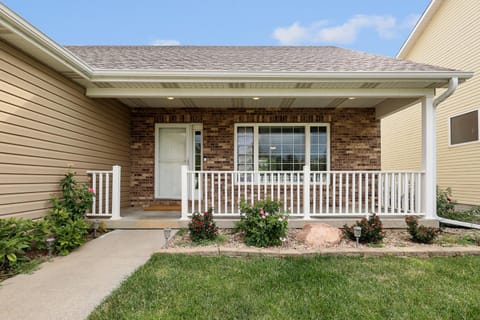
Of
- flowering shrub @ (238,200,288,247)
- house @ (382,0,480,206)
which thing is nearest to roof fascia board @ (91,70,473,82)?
flowering shrub @ (238,200,288,247)

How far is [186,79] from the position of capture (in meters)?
4.85

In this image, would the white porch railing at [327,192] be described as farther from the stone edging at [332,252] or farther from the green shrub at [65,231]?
the green shrub at [65,231]

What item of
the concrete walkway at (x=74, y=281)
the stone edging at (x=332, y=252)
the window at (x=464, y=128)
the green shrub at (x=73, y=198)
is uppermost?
the window at (x=464, y=128)

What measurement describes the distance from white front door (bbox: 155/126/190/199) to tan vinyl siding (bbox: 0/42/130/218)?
1732mm

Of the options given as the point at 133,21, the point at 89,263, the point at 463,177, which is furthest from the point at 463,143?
the point at 133,21

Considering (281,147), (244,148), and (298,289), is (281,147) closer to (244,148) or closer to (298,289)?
(244,148)

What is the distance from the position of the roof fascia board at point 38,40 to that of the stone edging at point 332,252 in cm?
313

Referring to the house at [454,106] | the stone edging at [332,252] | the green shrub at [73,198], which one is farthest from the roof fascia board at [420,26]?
the green shrub at [73,198]

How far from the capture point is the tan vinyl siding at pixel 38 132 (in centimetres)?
362

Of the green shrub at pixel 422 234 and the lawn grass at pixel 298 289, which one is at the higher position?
the green shrub at pixel 422 234

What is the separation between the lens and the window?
27.3ft

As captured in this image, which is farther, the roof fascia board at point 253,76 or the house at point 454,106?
the house at point 454,106

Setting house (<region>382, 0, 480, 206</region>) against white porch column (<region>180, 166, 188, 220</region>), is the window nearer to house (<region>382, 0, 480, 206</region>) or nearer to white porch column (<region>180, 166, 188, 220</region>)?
house (<region>382, 0, 480, 206</region>)

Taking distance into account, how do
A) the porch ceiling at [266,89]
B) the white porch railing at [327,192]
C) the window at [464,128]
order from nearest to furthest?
the porch ceiling at [266,89] → the white porch railing at [327,192] → the window at [464,128]
